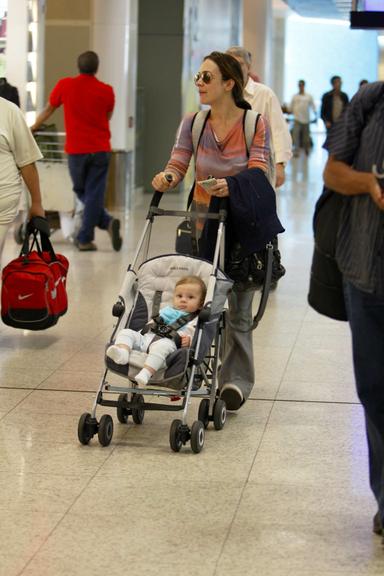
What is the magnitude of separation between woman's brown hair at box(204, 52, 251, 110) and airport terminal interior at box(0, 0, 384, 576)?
61.7 inches

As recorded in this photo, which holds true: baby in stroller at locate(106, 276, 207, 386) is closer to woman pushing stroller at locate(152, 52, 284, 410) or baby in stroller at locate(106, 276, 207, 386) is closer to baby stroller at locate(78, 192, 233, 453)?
baby stroller at locate(78, 192, 233, 453)

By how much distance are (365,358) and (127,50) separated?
1204 centimetres

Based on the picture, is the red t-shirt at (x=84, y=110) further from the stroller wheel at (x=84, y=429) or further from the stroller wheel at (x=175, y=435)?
the stroller wheel at (x=175, y=435)

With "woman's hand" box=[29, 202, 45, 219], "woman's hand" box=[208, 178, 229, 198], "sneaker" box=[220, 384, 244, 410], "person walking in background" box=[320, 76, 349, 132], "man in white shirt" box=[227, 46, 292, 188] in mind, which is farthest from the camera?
"person walking in background" box=[320, 76, 349, 132]

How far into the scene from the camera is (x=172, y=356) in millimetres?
4977

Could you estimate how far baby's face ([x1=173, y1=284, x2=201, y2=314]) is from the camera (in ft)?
17.3

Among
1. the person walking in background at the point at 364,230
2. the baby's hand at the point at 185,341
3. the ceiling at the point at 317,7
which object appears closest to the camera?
the person walking in background at the point at 364,230

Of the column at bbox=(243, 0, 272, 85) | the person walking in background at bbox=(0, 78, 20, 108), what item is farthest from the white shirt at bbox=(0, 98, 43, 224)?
the column at bbox=(243, 0, 272, 85)

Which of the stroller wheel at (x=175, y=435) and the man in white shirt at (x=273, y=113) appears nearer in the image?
the stroller wheel at (x=175, y=435)

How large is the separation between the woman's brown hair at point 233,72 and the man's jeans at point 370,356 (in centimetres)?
191

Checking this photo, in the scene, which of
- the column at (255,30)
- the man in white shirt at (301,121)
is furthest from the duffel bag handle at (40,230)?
the man in white shirt at (301,121)

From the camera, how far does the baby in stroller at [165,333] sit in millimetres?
4945

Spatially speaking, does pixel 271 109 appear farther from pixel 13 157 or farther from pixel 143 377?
pixel 143 377

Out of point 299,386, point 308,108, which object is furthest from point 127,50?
point 308,108
